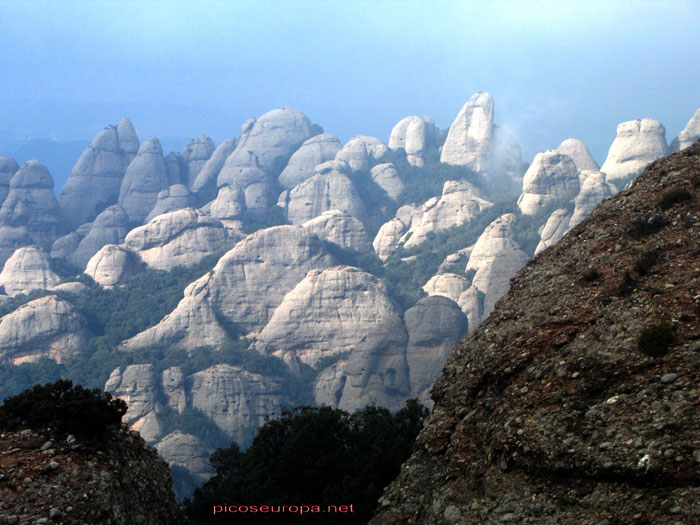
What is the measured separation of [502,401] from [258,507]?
38.1 feet

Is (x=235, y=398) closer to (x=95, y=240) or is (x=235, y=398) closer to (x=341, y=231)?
(x=341, y=231)

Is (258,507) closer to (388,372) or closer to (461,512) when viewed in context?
(461,512)

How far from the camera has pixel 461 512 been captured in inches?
652

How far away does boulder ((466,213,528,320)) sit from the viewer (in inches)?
4840

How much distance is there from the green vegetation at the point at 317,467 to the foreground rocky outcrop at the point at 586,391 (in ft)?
21.2

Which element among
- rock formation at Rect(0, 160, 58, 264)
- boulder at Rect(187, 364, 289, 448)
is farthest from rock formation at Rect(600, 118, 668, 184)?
rock formation at Rect(0, 160, 58, 264)

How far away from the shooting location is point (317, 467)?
31.8 m

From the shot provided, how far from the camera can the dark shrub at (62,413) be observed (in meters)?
19.1

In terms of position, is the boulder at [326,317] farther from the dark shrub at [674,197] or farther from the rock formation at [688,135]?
the dark shrub at [674,197]

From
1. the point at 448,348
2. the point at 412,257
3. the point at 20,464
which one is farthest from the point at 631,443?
the point at 412,257

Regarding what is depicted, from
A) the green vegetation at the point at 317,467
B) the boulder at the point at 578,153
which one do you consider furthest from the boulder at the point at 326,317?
the green vegetation at the point at 317,467

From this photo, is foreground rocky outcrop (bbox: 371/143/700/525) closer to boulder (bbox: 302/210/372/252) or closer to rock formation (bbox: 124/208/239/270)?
rock formation (bbox: 124/208/239/270)

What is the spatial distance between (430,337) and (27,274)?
318 ft

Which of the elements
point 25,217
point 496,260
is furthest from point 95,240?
point 496,260
